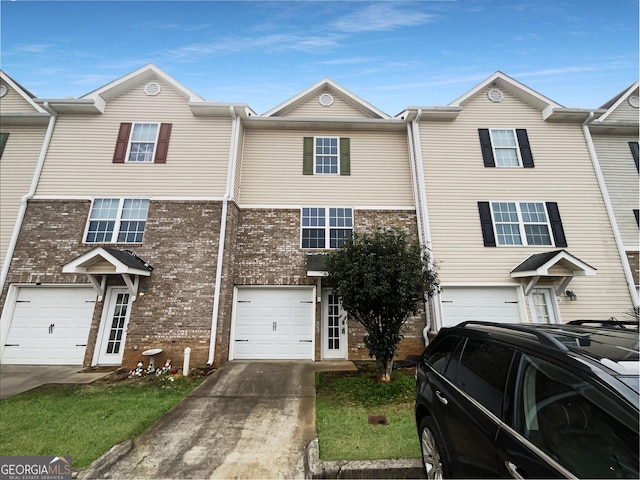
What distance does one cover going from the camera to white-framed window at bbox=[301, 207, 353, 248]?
9680 mm

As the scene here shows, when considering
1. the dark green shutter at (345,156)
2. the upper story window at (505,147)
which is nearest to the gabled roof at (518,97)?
the upper story window at (505,147)

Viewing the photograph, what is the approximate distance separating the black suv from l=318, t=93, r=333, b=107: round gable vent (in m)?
10.9

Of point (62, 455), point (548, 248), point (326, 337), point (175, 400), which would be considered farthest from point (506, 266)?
point (62, 455)

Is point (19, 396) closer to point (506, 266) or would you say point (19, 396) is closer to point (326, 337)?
point (326, 337)

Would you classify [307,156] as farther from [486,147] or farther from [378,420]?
[378,420]

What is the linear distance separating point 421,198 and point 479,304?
13.6 ft

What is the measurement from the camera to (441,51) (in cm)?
766

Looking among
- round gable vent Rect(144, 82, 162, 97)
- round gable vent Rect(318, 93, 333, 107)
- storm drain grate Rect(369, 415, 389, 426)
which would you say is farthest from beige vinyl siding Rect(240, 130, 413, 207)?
storm drain grate Rect(369, 415, 389, 426)

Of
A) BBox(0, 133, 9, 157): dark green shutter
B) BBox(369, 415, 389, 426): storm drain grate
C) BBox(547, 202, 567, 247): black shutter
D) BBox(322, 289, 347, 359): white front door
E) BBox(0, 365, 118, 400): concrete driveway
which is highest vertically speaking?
BBox(0, 133, 9, 157): dark green shutter

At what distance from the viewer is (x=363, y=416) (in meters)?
4.73

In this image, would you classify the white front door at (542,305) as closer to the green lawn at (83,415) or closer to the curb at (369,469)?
the curb at (369,469)

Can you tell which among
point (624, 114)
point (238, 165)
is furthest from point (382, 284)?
point (624, 114)

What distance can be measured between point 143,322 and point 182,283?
61.7 inches

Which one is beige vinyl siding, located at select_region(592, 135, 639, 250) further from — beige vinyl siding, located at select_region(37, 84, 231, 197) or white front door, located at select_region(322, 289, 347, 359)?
beige vinyl siding, located at select_region(37, 84, 231, 197)
